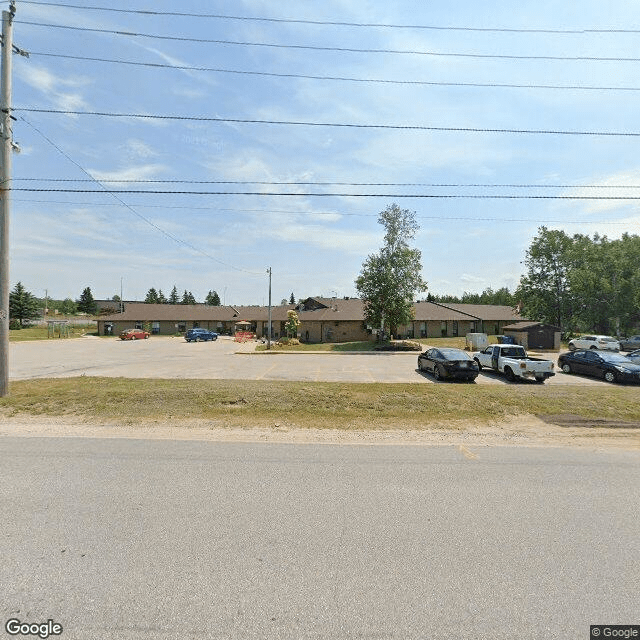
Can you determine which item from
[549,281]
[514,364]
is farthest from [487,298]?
[514,364]

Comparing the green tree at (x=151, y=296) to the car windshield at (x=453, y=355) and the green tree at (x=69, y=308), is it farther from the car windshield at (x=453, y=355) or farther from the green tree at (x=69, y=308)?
the car windshield at (x=453, y=355)

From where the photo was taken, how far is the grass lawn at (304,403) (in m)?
9.85

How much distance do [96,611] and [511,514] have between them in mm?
4481

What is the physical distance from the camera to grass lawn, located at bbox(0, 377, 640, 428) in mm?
9852

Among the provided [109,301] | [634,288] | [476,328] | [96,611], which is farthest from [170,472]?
[109,301]

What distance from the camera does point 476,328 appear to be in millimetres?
52188

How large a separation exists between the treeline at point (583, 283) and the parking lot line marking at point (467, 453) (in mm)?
55691

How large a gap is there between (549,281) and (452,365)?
1921 inches

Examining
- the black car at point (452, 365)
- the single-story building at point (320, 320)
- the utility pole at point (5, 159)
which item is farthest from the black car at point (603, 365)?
the single-story building at point (320, 320)

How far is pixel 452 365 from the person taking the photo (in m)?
16.6

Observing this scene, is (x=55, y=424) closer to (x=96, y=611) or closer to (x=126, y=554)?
(x=126, y=554)

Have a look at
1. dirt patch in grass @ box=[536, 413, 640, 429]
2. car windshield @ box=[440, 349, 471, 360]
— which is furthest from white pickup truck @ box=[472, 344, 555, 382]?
dirt patch in grass @ box=[536, 413, 640, 429]

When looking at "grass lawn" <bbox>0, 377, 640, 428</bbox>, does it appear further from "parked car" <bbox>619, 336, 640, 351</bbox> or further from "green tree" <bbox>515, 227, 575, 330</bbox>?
"green tree" <bbox>515, 227, 575, 330</bbox>

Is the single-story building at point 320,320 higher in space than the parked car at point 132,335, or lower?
higher
